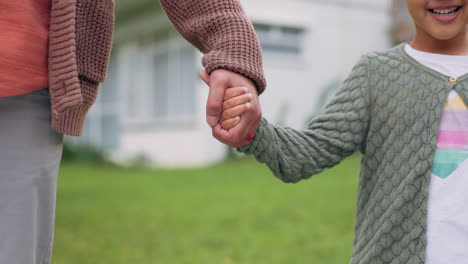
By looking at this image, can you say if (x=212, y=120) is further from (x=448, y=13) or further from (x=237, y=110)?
(x=448, y=13)

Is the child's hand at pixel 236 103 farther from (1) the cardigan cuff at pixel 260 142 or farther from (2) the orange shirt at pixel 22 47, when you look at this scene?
(2) the orange shirt at pixel 22 47

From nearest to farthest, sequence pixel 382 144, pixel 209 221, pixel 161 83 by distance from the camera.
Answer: pixel 382 144 < pixel 209 221 < pixel 161 83

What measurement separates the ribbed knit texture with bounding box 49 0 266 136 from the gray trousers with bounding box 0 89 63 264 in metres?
0.05

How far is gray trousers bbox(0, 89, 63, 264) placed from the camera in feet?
4.25

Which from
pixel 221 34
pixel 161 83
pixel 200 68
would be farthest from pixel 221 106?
pixel 161 83

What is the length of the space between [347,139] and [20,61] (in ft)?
2.97

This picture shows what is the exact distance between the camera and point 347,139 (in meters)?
1.75

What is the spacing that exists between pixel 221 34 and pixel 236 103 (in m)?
0.20

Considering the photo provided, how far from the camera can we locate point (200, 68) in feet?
40.3

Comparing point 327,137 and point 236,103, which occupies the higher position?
point 236,103

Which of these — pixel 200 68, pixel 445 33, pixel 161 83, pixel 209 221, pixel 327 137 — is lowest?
pixel 161 83

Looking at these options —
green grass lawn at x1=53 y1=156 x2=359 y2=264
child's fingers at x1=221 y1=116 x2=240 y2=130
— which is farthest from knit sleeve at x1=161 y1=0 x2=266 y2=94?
green grass lawn at x1=53 y1=156 x2=359 y2=264

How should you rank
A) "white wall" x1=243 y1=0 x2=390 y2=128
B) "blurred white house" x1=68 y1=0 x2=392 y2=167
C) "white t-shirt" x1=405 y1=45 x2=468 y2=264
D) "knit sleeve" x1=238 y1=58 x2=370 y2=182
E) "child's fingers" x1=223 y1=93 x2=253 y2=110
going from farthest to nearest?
"white wall" x1=243 y1=0 x2=390 y2=128 → "blurred white house" x1=68 y1=0 x2=392 y2=167 → "knit sleeve" x1=238 y1=58 x2=370 y2=182 → "white t-shirt" x1=405 y1=45 x2=468 y2=264 → "child's fingers" x1=223 y1=93 x2=253 y2=110

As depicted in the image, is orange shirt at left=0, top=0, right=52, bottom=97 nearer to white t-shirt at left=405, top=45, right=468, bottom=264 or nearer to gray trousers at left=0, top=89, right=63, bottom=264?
gray trousers at left=0, top=89, right=63, bottom=264
